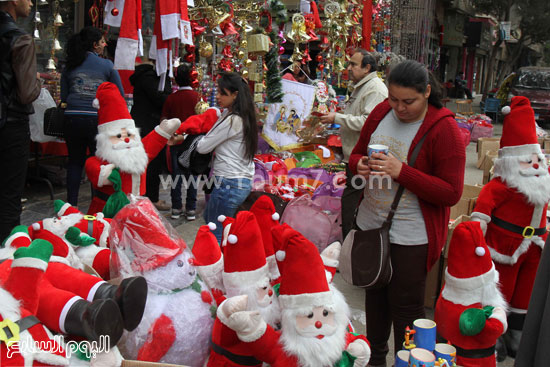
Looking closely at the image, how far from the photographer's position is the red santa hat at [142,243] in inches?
83.2

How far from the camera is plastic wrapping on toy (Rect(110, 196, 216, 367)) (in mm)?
2020

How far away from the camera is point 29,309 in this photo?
1.63m

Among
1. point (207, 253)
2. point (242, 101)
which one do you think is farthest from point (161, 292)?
point (242, 101)

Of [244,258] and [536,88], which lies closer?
[244,258]

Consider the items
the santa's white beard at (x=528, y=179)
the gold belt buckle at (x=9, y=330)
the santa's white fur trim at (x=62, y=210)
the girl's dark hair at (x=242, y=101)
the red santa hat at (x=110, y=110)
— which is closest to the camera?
the gold belt buckle at (x=9, y=330)

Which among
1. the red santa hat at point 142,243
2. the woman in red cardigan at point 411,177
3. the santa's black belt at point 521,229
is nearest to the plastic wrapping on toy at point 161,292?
the red santa hat at point 142,243

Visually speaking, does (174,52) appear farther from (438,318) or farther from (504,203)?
(438,318)

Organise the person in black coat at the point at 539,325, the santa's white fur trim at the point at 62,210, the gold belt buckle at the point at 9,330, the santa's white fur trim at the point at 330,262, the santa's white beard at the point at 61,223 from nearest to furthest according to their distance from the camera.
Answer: the person in black coat at the point at 539,325
the gold belt buckle at the point at 9,330
the santa's white fur trim at the point at 330,262
the santa's white beard at the point at 61,223
the santa's white fur trim at the point at 62,210

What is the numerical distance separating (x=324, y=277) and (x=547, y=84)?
17833 millimetres

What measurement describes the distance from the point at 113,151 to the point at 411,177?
78.6 inches

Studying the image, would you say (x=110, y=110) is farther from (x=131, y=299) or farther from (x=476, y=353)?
(x=476, y=353)

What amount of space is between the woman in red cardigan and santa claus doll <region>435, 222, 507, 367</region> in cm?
14

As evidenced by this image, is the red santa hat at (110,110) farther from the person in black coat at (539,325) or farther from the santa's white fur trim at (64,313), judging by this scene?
the person in black coat at (539,325)

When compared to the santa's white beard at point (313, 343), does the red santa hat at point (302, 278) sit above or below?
above
